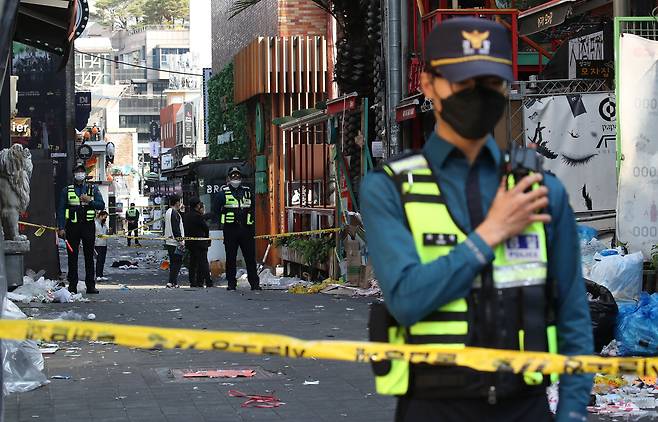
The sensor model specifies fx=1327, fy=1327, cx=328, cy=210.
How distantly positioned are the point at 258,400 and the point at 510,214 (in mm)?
6589

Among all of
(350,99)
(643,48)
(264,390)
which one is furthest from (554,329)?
(350,99)

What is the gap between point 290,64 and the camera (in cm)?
3228

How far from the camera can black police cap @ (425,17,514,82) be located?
3363 mm

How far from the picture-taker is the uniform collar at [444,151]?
136 inches

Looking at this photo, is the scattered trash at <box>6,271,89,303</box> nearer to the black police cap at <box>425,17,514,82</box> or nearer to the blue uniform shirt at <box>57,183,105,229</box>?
the blue uniform shirt at <box>57,183,105,229</box>

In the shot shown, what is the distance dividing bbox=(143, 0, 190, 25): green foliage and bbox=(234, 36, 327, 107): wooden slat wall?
14846cm

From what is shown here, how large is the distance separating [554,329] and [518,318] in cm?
15

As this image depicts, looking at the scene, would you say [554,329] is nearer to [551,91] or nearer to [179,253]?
[551,91]

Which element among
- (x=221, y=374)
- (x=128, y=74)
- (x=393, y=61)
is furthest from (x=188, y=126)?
(x=221, y=374)

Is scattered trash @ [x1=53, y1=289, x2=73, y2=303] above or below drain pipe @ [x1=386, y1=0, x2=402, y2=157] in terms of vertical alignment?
below

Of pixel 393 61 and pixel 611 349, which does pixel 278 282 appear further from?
pixel 611 349

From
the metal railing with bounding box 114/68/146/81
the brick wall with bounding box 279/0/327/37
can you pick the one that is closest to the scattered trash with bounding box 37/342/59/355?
the brick wall with bounding box 279/0/327/37

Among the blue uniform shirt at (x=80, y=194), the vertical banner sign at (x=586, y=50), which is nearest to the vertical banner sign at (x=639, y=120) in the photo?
the vertical banner sign at (x=586, y=50)

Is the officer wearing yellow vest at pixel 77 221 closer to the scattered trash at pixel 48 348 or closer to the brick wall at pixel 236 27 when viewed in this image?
the scattered trash at pixel 48 348
